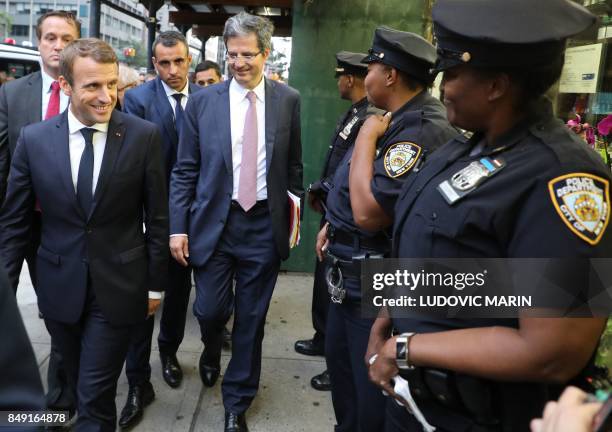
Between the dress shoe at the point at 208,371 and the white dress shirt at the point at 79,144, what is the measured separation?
1.52m

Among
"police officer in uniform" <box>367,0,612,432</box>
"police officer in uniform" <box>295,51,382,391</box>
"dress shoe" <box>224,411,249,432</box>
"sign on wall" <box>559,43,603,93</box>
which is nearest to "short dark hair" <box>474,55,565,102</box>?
"police officer in uniform" <box>367,0,612,432</box>

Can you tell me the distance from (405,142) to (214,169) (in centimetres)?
124

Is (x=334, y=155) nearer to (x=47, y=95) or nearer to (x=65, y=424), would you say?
(x=47, y=95)

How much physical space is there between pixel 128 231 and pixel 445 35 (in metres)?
1.74

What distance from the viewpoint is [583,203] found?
4.10 feet

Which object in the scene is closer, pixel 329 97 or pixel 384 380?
pixel 384 380

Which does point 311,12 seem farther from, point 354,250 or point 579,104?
point 354,250

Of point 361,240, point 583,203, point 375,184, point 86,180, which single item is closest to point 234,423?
point 361,240

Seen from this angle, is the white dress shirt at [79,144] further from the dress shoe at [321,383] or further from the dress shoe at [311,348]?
the dress shoe at [311,348]

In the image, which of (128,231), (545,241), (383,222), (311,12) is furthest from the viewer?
(311,12)

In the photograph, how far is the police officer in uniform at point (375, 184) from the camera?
7.12 ft

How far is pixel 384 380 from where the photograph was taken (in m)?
1.60

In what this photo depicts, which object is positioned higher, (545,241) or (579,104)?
(579,104)

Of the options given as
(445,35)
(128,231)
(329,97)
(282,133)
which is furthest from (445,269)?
(329,97)
